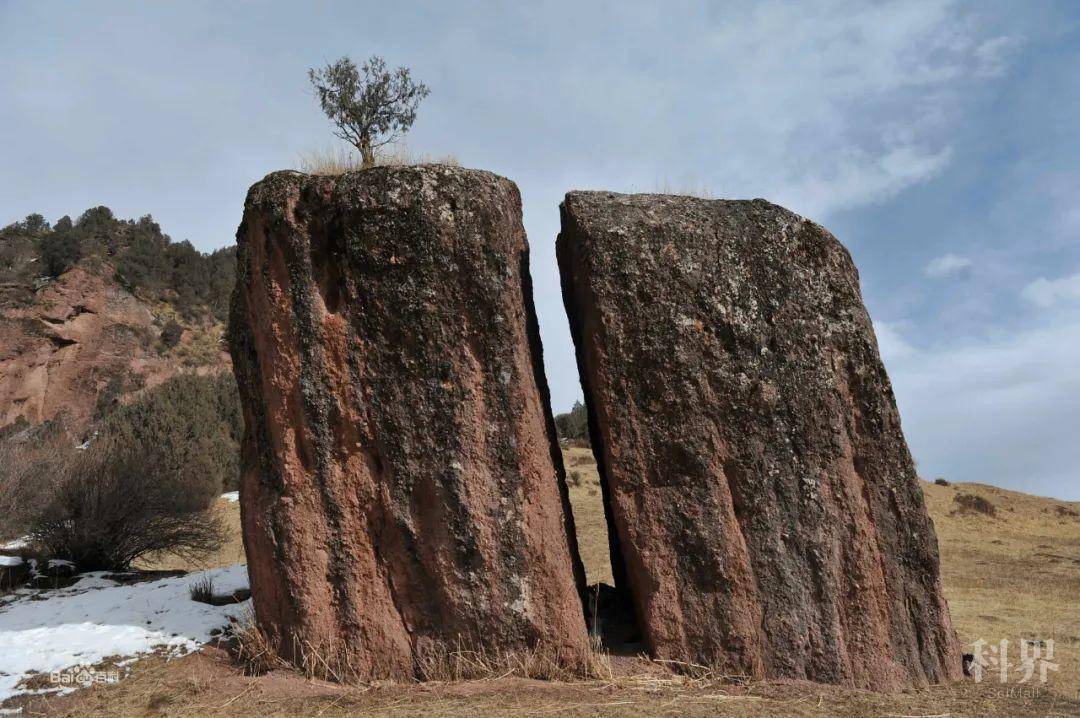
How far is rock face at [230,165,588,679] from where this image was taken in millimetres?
5914

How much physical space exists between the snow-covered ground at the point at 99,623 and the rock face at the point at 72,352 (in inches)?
779

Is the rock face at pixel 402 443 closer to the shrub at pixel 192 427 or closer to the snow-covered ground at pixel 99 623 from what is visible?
the snow-covered ground at pixel 99 623

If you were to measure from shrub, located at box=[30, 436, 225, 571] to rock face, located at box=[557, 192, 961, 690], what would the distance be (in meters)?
7.36

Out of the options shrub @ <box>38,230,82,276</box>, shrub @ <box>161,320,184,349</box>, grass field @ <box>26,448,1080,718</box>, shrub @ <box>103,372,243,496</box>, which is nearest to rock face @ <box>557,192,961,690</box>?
grass field @ <box>26,448,1080,718</box>

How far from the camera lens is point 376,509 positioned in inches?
239

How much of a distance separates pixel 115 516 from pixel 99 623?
3.52 metres

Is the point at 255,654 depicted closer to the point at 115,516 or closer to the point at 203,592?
the point at 203,592

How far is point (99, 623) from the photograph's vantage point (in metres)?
7.12

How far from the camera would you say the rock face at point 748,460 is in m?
5.98

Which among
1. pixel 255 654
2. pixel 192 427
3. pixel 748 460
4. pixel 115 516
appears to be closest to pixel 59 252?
pixel 192 427

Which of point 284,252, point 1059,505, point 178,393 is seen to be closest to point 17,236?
point 178,393

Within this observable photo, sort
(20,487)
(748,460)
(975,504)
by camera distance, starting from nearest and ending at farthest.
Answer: (748,460), (20,487), (975,504)

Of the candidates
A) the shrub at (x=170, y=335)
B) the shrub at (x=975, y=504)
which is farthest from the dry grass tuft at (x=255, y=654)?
the shrub at (x=170, y=335)

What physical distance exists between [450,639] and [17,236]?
116ft
